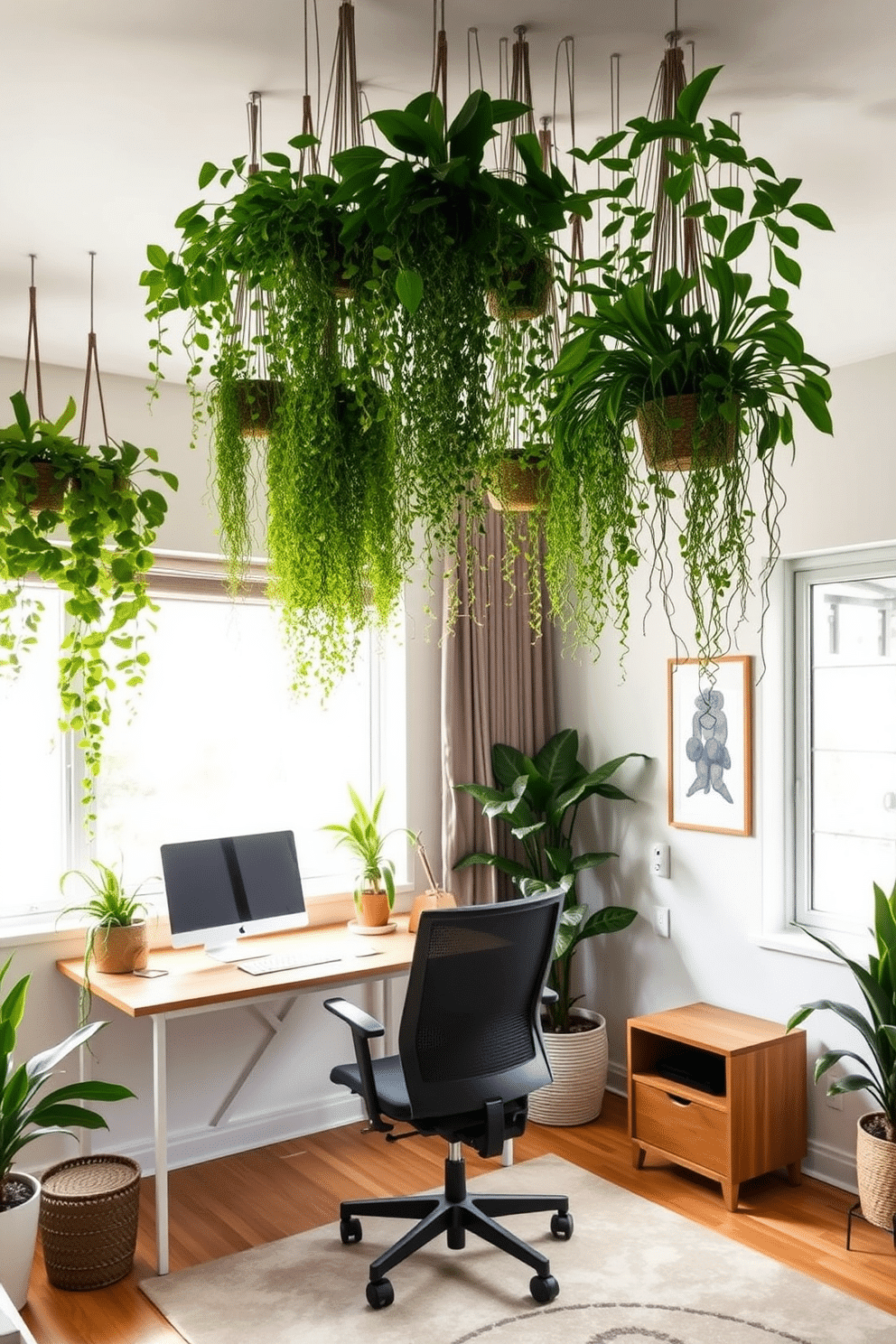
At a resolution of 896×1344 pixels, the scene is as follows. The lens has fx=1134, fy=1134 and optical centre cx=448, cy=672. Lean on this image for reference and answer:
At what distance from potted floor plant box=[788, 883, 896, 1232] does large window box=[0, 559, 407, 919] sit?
1.78 metres

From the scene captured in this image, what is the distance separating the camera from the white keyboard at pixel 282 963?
3428 mm

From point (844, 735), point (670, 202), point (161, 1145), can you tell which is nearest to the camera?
point (670, 202)

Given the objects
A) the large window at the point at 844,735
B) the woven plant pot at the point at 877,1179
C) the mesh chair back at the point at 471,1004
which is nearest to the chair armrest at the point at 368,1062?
the mesh chair back at the point at 471,1004

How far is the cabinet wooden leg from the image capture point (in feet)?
11.0

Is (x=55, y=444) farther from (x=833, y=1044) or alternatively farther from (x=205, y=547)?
(x=833, y=1044)

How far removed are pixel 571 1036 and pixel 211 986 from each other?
4.75 feet

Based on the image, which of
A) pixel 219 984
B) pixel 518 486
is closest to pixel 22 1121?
pixel 219 984

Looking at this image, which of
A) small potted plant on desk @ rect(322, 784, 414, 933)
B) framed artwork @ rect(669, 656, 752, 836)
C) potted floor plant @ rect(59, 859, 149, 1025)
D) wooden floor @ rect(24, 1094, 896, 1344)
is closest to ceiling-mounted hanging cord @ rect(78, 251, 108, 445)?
potted floor plant @ rect(59, 859, 149, 1025)

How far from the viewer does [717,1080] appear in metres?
3.49

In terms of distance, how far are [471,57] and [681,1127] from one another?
9.87ft

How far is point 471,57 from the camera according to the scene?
6.47ft

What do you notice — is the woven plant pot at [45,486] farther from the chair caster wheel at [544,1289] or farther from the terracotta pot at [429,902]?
the chair caster wheel at [544,1289]

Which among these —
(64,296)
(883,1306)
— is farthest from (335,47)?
(883,1306)

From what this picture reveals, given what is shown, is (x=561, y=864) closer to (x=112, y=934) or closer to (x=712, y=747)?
(x=712, y=747)
